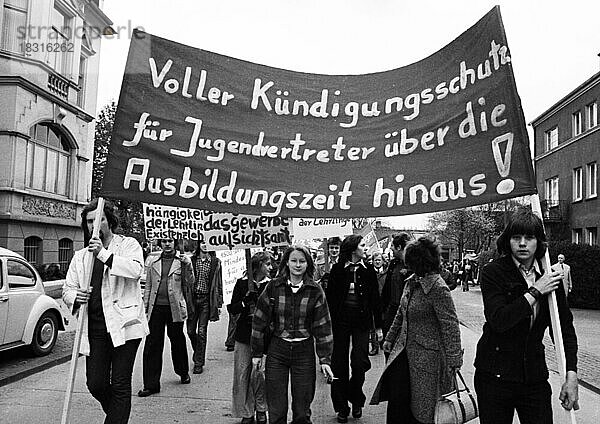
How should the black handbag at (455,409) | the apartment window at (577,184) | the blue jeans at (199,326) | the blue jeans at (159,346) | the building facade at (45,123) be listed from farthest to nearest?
the apartment window at (577,184)
the building facade at (45,123)
the blue jeans at (199,326)
the blue jeans at (159,346)
the black handbag at (455,409)

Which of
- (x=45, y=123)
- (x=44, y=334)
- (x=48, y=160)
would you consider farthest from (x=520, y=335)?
(x=45, y=123)

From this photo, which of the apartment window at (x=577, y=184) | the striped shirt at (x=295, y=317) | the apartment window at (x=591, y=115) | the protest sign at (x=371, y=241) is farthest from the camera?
the apartment window at (x=577, y=184)

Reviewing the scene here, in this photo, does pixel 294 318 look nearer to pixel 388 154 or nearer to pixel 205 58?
pixel 388 154

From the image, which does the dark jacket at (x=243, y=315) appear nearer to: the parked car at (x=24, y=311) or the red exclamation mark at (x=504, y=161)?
the red exclamation mark at (x=504, y=161)

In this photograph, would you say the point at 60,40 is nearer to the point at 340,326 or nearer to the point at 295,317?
the point at 340,326

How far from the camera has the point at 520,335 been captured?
10.8 ft

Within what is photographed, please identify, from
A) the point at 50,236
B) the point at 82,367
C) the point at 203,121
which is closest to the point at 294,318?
the point at 203,121

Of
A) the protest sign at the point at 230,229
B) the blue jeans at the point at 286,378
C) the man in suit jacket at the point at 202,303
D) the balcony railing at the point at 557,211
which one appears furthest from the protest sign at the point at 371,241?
the balcony railing at the point at 557,211

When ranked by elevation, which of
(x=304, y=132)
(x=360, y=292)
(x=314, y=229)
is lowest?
(x=360, y=292)

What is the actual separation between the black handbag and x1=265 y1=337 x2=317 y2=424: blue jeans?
1.02 meters

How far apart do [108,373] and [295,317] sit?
1462mm

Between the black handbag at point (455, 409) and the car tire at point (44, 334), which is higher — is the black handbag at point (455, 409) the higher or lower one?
the higher one

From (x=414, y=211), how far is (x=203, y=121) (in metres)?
1.64

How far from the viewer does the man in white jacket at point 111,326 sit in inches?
162
